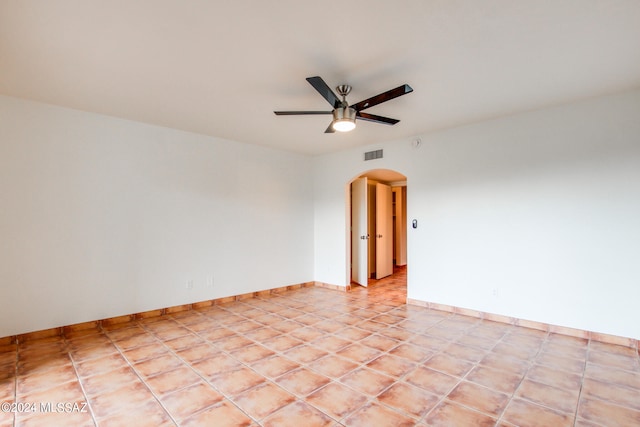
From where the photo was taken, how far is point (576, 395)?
7.20ft

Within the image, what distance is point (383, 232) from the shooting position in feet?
22.0

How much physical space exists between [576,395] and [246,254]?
14.0 ft

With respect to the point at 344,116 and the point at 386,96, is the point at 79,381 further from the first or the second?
the point at 386,96

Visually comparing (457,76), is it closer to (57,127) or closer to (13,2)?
(13,2)

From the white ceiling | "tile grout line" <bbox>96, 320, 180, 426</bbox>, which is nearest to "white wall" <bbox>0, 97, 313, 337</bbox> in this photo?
"tile grout line" <bbox>96, 320, 180, 426</bbox>

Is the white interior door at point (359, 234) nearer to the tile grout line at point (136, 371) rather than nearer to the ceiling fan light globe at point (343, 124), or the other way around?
the ceiling fan light globe at point (343, 124)

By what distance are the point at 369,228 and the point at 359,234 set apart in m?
0.60

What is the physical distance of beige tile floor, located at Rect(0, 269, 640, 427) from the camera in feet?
6.45

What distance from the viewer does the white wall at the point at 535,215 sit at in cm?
310

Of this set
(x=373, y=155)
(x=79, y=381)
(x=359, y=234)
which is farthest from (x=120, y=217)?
(x=359, y=234)

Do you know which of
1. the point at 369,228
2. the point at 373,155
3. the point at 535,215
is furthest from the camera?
the point at 369,228

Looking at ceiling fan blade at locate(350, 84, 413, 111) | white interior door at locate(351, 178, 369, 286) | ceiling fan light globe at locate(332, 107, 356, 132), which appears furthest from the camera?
white interior door at locate(351, 178, 369, 286)

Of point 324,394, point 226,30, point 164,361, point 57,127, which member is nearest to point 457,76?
point 226,30

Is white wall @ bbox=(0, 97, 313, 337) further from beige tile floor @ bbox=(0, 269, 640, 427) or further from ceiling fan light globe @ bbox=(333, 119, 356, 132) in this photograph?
ceiling fan light globe @ bbox=(333, 119, 356, 132)
